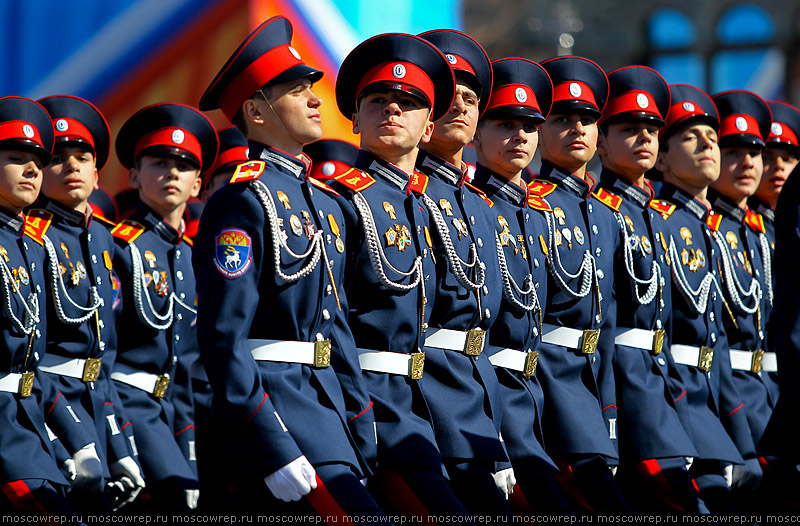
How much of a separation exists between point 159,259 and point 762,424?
3.42m

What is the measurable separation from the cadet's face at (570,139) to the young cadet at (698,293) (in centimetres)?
83

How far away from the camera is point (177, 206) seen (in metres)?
7.77

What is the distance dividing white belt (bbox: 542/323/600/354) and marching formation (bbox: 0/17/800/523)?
0.01 meters

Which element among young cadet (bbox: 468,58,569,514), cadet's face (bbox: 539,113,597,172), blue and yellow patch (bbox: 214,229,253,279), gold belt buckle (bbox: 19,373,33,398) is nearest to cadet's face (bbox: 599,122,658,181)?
cadet's face (bbox: 539,113,597,172)

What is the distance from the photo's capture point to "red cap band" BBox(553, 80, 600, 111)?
670 centimetres

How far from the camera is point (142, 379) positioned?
7.25m

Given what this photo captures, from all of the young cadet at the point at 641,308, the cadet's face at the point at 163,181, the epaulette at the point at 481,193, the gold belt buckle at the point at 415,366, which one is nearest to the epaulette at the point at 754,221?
the young cadet at the point at 641,308

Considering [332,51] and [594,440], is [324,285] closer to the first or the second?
[594,440]

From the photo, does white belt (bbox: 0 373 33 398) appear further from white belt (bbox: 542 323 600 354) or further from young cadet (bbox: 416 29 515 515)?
white belt (bbox: 542 323 600 354)

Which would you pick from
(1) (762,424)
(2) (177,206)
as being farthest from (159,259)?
(1) (762,424)

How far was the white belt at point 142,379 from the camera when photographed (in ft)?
23.6

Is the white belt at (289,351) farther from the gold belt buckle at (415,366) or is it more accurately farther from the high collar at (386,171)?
the high collar at (386,171)

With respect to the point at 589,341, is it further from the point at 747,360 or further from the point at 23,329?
the point at 23,329

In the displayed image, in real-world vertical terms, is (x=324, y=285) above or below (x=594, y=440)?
above
